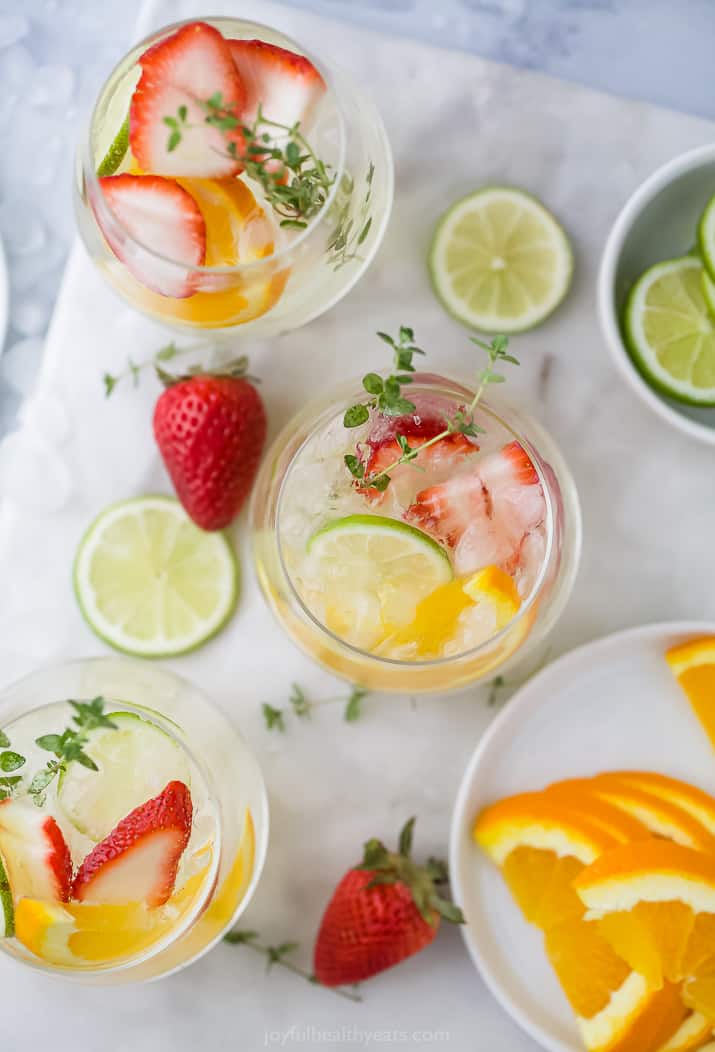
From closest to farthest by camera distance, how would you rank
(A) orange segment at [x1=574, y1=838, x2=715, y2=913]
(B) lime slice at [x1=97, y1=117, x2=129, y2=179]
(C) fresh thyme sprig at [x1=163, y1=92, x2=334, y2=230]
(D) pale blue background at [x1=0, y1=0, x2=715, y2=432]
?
(C) fresh thyme sprig at [x1=163, y1=92, x2=334, y2=230] → (B) lime slice at [x1=97, y1=117, x2=129, y2=179] → (A) orange segment at [x1=574, y1=838, x2=715, y2=913] → (D) pale blue background at [x1=0, y1=0, x2=715, y2=432]

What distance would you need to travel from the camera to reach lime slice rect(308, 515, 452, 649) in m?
1.09

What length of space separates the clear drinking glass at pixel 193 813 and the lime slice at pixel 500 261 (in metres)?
0.64

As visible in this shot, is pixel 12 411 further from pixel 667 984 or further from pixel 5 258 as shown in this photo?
pixel 667 984

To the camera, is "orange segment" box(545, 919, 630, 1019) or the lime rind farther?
"orange segment" box(545, 919, 630, 1019)

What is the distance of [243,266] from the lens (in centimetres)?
109

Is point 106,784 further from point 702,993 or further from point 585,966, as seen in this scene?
point 702,993

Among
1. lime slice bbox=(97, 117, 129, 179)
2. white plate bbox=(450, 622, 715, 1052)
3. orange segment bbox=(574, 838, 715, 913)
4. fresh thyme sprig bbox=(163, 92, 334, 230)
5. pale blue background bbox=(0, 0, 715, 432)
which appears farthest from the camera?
pale blue background bbox=(0, 0, 715, 432)

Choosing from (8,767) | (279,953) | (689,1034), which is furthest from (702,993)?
(8,767)

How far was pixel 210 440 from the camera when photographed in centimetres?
135

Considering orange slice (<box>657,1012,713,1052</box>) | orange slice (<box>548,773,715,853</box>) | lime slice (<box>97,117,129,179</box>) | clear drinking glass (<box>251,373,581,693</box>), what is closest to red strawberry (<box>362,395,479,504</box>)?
clear drinking glass (<box>251,373,581,693</box>)

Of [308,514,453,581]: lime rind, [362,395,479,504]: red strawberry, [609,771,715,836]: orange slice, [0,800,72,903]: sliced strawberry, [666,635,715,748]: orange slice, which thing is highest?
[362,395,479,504]: red strawberry

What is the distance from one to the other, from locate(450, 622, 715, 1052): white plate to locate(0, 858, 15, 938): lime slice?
0.58 meters

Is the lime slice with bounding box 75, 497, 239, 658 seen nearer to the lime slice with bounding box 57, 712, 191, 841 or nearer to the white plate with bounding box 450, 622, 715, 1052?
the lime slice with bounding box 57, 712, 191, 841

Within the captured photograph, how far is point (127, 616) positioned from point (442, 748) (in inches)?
18.7
